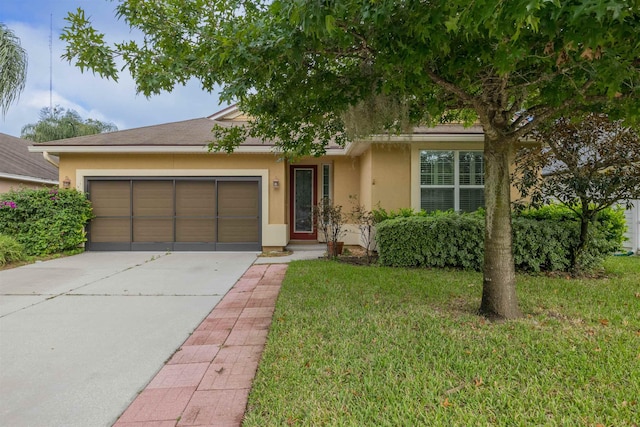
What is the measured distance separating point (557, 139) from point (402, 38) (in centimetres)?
492

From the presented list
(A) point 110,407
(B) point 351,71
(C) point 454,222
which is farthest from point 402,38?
(C) point 454,222

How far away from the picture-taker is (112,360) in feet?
9.87

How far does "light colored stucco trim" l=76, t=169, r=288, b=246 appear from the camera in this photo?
933 centimetres

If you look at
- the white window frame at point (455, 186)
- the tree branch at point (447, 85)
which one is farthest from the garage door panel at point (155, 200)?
the tree branch at point (447, 85)

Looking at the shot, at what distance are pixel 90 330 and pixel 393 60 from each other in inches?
165

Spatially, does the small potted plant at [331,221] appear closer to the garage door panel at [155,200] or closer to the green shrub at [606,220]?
the green shrub at [606,220]

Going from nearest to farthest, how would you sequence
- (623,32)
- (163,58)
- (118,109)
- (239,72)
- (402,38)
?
1. (623,32)
2. (402,38)
3. (239,72)
4. (163,58)
5. (118,109)

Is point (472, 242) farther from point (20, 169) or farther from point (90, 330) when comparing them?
point (20, 169)

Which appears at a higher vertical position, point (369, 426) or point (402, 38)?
point (402, 38)

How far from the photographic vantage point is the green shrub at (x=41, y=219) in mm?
8359

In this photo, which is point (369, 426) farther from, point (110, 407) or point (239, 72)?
point (239, 72)

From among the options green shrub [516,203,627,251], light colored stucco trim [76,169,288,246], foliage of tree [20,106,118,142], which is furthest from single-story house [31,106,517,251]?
foliage of tree [20,106,118,142]

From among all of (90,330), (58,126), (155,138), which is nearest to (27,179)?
(155,138)

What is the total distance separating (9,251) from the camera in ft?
24.7
